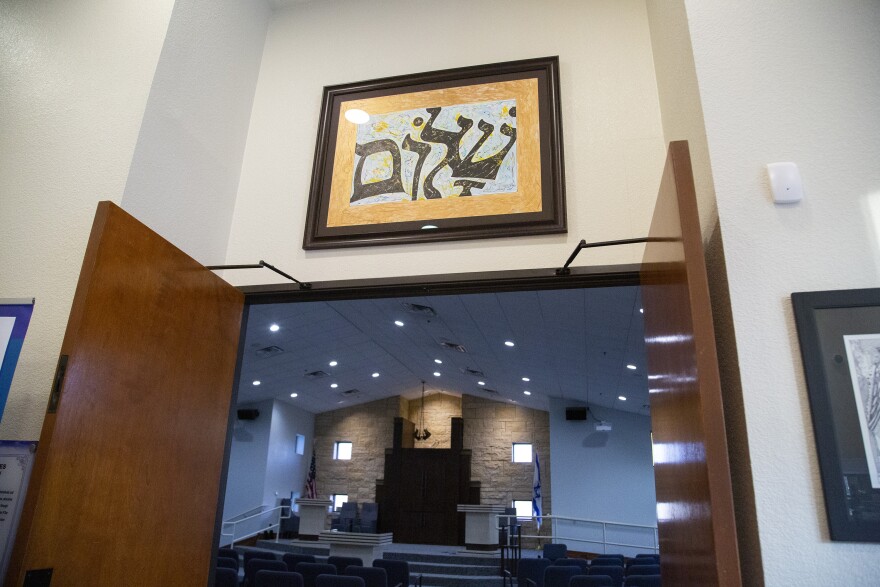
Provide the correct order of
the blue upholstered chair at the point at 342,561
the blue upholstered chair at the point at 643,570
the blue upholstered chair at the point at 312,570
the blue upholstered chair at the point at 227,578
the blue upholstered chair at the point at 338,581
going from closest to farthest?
the blue upholstered chair at the point at 338,581
the blue upholstered chair at the point at 227,578
the blue upholstered chair at the point at 312,570
the blue upholstered chair at the point at 342,561
the blue upholstered chair at the point at 643,570

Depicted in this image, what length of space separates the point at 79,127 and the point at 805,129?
276 centimetres

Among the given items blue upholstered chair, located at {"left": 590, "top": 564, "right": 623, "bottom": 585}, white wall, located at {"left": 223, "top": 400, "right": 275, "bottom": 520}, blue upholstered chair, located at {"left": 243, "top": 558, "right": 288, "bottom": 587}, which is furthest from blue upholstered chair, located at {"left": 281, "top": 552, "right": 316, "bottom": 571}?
white wall, located at {"left": 223, "top": 400, "right": 275, "bottom": 520}

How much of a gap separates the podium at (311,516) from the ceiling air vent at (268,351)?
3438 mm

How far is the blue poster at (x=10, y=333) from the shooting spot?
7.02 feet

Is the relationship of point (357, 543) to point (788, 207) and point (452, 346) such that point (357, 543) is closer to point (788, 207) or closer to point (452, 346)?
point (452, 346)

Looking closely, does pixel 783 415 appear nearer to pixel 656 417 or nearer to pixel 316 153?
pixel 656 417

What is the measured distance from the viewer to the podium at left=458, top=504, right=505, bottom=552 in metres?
11.8

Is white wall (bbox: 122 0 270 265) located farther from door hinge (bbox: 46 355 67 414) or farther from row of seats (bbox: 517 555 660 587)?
row of seats (bbox: 517 555 660 587)

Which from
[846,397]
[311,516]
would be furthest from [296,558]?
[846,397]

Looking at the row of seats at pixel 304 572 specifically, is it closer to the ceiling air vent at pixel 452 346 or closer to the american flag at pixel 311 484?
the ceiling air vent at pixel 452 346

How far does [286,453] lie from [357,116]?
13916mm

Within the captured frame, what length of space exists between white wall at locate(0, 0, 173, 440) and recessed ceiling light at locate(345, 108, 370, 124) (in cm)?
91

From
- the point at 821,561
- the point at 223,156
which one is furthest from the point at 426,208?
the point at 821,561

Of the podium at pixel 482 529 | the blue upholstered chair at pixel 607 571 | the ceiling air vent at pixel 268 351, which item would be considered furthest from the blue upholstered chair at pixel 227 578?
the podium at pixel 482 529
